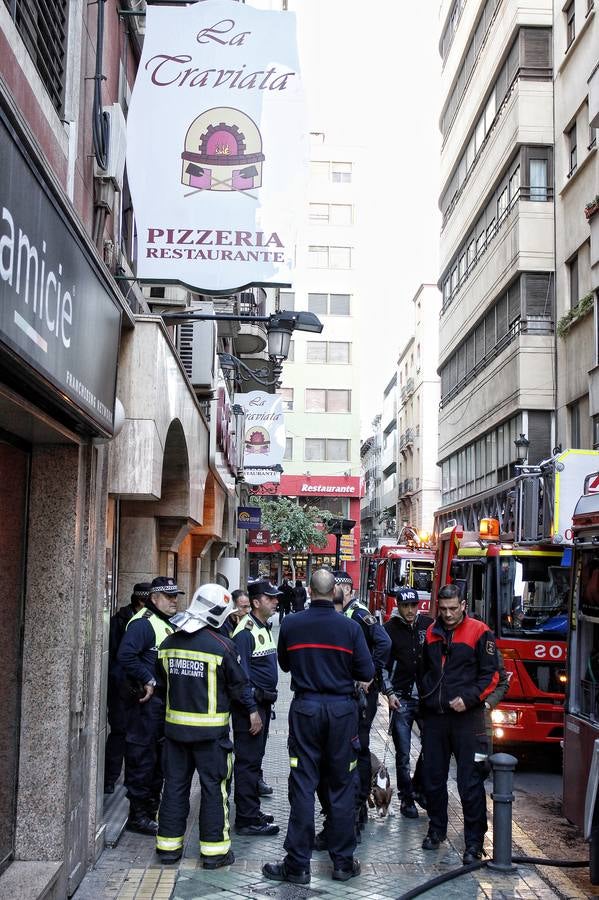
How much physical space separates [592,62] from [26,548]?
22429mm

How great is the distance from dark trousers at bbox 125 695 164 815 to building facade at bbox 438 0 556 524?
14.1 meters

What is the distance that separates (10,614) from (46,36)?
354 centimetres

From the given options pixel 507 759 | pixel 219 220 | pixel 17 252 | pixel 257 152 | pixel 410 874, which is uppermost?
pixel 257 152

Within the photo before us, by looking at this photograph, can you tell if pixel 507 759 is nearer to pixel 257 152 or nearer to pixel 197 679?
pixel 197 679

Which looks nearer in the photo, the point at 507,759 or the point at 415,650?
the point at 507,759

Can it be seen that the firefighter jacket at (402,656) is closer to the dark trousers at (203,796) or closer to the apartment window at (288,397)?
the dark trousers at (203,796)

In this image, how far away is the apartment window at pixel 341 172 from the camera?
65938 millimetres

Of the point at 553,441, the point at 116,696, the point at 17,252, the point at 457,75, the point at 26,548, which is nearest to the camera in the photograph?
the point at 17,252

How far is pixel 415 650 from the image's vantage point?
9.19 m

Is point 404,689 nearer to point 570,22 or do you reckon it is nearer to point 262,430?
point 262,430

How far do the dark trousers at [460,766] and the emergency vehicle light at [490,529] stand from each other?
614 cm

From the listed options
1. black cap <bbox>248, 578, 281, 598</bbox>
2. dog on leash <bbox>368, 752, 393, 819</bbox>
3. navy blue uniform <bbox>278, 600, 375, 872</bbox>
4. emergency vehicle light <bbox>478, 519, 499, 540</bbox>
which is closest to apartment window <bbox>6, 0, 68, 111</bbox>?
navy blue uniform <bbox>278, 600, 375, 872</bbox>

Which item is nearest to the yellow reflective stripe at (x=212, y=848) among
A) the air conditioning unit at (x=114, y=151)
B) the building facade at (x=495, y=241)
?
the air conditioning unit at (x=114, y=151)

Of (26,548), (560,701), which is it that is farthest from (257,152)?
(560,701)
